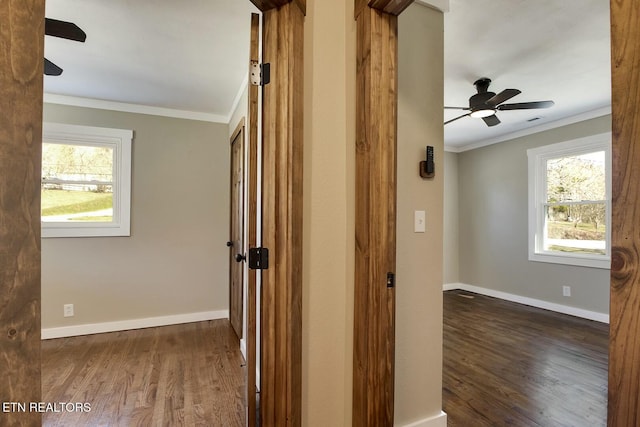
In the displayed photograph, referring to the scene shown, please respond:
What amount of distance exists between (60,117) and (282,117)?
10.7 ft

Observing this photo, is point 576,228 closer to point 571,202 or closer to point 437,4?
point 571,202

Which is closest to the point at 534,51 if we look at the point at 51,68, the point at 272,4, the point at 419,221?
the point at 419,221

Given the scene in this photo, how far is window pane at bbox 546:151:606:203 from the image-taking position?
3.87 m

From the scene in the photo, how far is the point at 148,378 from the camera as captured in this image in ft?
7.76

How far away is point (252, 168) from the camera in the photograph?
1.35m

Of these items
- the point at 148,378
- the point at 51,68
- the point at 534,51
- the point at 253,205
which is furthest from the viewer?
the point at 534,51

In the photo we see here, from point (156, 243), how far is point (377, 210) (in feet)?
10.3

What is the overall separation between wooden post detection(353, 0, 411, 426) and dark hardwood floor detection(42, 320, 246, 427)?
43.0 inches

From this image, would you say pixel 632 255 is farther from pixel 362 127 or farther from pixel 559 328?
pixel 559 328

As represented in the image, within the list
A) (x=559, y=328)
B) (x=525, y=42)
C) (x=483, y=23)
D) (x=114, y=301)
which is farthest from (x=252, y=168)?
(x=559, y=328)

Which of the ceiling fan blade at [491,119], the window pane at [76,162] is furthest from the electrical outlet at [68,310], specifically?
the ceiling fan blade at [491,119]

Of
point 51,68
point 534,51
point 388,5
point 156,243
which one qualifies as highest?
point 534,51

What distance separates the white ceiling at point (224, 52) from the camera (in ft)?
6.37

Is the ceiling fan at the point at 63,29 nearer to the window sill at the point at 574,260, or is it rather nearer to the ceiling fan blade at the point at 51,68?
the ceiling fan blade at the point at 51,68
